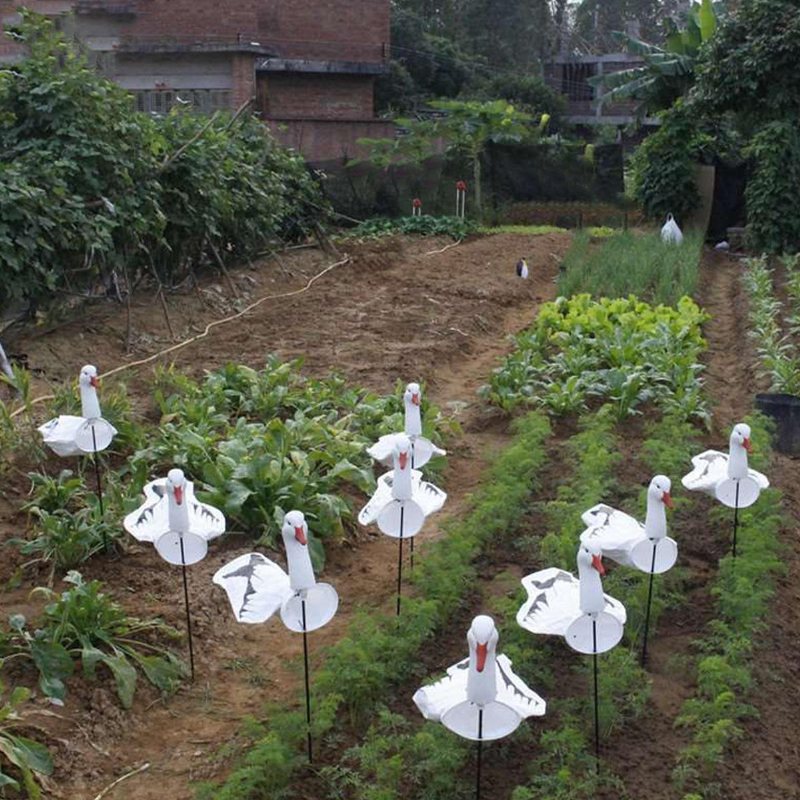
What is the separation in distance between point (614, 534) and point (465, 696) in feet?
4.14

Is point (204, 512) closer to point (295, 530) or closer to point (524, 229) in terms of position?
point (295, 530)

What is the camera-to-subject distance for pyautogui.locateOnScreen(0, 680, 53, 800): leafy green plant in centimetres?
354

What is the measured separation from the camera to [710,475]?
501 centimetres

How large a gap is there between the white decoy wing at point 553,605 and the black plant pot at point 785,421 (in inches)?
147

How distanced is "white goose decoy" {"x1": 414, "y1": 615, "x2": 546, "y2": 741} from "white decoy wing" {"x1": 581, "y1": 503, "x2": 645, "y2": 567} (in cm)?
100

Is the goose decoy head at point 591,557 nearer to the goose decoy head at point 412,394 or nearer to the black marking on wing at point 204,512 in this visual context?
the black marking on wing at point 204,512

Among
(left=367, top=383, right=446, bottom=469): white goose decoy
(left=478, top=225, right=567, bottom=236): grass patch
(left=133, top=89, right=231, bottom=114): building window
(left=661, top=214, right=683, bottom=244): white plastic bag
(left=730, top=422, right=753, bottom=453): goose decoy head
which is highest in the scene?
(left=133, top=89, right=231, bottom=114): building window

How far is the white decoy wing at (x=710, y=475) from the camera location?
4.94 metres

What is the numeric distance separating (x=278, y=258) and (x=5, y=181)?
551 centimetres

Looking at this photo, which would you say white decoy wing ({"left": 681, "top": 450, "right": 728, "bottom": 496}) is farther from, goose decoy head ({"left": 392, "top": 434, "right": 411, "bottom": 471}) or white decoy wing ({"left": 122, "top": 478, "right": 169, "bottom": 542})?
white decoy wing ({"left": 122, "top": 478, "right": 169, "bottom": 542})

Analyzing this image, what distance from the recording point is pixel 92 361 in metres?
8.72

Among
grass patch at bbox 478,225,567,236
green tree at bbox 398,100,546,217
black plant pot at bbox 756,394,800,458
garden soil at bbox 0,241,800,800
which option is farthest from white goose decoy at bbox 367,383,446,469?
green tree at bbox 398,100,546,217

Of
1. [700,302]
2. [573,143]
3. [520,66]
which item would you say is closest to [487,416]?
[700,302]

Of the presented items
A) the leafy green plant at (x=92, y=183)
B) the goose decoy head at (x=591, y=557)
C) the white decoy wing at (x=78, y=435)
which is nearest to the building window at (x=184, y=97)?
the leafy green plant at (x=92, y=183)
